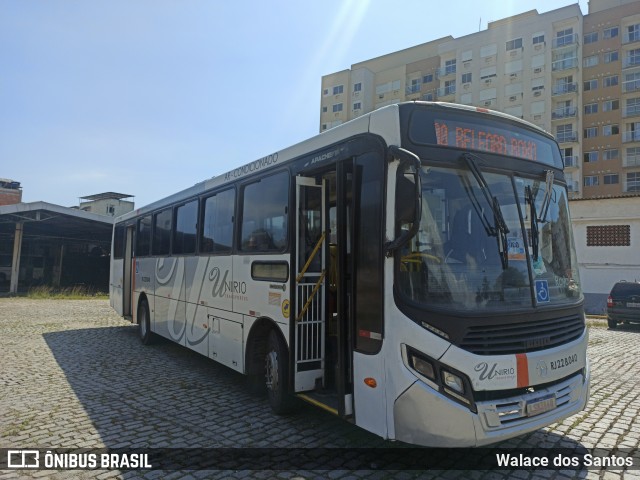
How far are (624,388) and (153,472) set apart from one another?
22.2 feet

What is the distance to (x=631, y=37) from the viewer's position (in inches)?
1987

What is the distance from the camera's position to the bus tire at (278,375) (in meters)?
5.53

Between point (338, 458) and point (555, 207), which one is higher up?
point (555, 207)

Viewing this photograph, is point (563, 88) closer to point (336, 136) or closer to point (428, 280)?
point (336, 136)

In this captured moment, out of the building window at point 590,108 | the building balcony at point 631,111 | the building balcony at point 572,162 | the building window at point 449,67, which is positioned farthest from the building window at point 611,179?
the building window at point 449,67

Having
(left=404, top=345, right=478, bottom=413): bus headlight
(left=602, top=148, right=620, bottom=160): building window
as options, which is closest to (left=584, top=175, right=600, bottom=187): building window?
(left=602, top=148, right=620, bottom=160): building window

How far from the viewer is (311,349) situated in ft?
17.7

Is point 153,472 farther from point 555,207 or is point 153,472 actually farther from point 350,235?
point 555,207

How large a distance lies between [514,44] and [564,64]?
612 cm

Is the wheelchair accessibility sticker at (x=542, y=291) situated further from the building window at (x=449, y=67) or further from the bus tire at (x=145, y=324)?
the building window at (x=449, y=67)

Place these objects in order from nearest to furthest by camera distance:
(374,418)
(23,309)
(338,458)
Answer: (374,418) < (338,458) < (23,309)

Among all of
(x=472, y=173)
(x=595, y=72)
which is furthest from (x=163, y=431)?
(x=595, y=72)

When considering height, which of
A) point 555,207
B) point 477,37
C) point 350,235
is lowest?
point 350,235

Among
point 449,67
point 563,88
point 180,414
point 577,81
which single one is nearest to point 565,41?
point 577,81
